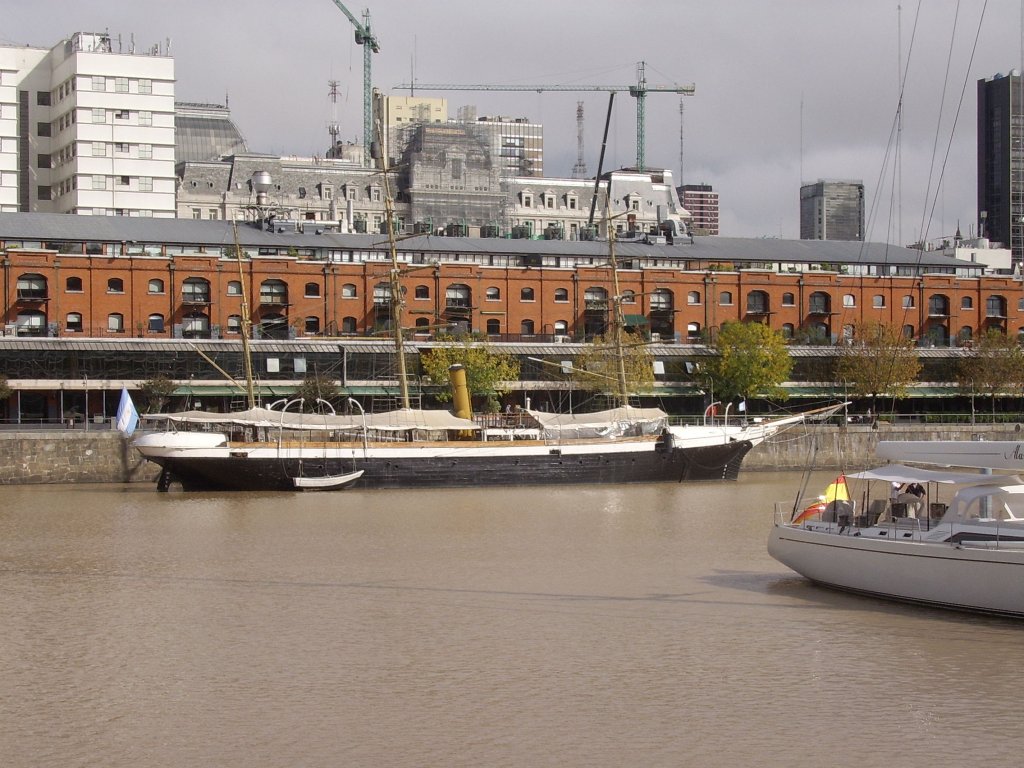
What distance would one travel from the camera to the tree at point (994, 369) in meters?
99.0

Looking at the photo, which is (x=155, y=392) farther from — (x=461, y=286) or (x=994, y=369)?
(x=994, y=369)

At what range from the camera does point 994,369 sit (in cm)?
9900

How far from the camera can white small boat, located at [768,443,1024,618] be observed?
29531 millimetres

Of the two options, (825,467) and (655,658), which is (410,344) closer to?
(825,467)

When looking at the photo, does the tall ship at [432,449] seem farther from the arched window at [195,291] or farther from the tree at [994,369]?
the tree at [994,369]

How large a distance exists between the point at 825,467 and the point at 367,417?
2834 cm

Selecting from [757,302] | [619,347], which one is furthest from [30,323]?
[757,302]

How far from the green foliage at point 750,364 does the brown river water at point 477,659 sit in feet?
169

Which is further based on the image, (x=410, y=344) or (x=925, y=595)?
(x=410, y=344)

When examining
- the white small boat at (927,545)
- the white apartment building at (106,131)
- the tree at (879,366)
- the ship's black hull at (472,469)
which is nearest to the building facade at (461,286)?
the tree at (879,366)

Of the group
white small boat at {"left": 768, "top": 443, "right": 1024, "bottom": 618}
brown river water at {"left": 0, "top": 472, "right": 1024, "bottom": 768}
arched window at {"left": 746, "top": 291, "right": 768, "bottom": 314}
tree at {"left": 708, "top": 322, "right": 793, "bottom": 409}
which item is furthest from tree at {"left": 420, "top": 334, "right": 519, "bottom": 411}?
white small boat at {"left": 768, "top": 443, "right": 1024, "bottom": 618}

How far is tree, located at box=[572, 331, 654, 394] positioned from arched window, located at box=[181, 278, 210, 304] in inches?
1059

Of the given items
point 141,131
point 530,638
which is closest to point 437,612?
point 530,638

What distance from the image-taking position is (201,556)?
42469mm
